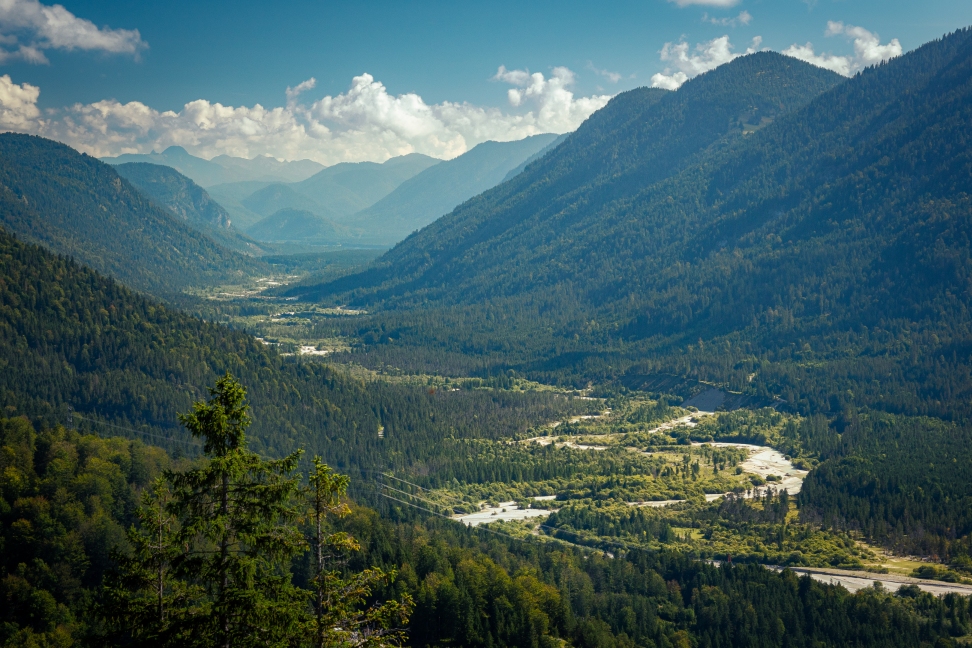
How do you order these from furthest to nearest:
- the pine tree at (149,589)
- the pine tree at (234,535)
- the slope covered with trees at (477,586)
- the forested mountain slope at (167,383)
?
the forested mountain slope at (167,383) < the slope covered with trees at (477,586) < the pine tree at (149,589) < the pine tree at (234,535)

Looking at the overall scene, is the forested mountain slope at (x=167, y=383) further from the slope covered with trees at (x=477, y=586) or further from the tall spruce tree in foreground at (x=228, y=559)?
the tall spruce tree in foreground at (x=228, y=559)

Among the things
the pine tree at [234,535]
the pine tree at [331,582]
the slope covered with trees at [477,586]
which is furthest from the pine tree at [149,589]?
the slope covered with trees at [477,586]

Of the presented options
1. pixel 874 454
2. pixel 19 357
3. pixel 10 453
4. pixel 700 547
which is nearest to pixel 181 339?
pixel 19 357

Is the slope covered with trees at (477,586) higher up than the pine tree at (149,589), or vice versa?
the pine tree at (149,589)

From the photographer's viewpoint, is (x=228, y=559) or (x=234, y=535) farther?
(x=234, y=535)

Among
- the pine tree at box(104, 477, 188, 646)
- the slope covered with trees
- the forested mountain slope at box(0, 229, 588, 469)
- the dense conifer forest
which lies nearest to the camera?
the pine tree at box(104, 477, 188, 646)

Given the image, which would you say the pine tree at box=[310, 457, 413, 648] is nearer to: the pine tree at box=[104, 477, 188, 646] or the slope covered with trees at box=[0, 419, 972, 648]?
the pine tree at box=[104, 477, 188, 646]

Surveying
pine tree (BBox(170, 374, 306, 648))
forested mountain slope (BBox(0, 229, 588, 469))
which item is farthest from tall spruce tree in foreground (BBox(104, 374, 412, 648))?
forested mountain slope (BBox(0, 229, 588, 469))

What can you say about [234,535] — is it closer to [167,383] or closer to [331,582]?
[331,582]

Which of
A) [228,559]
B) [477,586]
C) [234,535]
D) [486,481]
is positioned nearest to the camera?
[228,559]

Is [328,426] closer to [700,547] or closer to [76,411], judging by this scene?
[76,411]

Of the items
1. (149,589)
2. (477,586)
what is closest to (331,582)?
(149,589)
